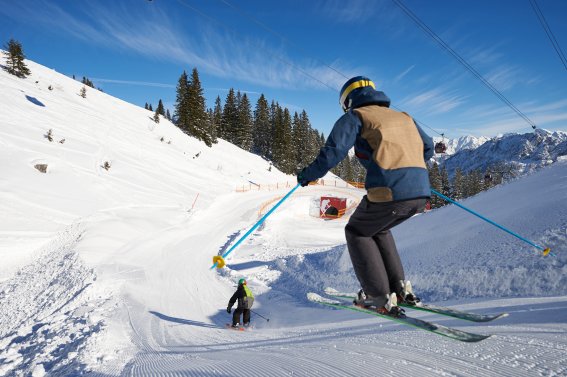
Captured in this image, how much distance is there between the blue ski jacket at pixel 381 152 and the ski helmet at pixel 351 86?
32cm

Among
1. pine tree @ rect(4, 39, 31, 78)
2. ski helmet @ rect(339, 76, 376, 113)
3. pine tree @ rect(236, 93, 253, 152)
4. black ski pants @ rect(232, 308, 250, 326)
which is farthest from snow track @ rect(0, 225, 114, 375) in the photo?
pine tree @ rect(236, 93, 253, 152)

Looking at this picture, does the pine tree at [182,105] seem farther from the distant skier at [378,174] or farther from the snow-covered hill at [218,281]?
the distant skier at [378,174]

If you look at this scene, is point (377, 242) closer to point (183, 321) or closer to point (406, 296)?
point (406, 296)

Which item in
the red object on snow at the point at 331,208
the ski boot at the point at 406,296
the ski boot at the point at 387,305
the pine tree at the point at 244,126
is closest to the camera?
the ski boot at the point at 387,305

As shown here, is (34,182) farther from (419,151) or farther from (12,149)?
A: (419,151)

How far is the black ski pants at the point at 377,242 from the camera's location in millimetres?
2609

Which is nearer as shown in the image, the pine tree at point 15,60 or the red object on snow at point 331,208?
the red object on snow at point 331,208

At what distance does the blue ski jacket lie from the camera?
98.3 inches

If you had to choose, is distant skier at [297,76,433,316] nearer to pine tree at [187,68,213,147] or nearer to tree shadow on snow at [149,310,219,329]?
tree shadow on snow at [149,310,219,329]

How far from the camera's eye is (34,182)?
18219 mm

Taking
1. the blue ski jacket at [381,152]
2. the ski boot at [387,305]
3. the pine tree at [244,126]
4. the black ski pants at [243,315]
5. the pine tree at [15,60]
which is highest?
the pine tree at [244,126]

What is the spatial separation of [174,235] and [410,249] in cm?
1297

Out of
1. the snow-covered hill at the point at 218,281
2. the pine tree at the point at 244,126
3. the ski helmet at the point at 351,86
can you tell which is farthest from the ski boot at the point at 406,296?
the pine tree at the point at 244,126

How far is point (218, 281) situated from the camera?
10555 mm
